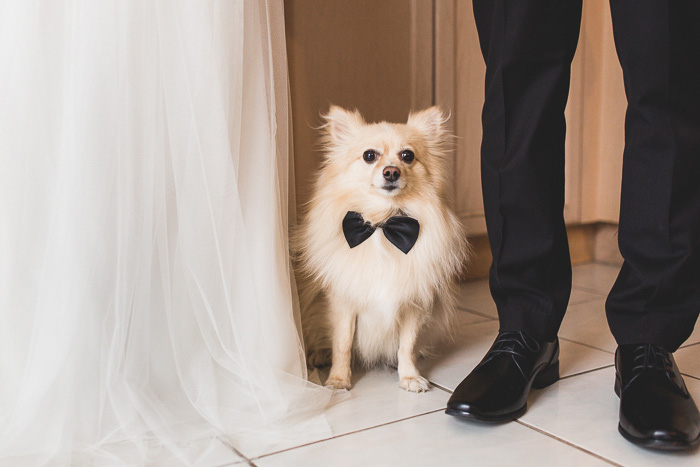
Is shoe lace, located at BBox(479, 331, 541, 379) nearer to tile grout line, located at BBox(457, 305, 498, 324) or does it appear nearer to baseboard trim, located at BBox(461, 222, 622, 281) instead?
tile grout line, located at BBox(457, 305, 498, 324)

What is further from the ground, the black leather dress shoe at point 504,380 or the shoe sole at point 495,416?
the black leather dress shoe at point 504,380

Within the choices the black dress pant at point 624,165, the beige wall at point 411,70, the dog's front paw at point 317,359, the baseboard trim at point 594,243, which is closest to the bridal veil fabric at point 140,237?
the dog's front paw at point 317,359

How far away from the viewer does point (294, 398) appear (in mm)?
1160

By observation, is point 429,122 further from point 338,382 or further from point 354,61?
point 338,382

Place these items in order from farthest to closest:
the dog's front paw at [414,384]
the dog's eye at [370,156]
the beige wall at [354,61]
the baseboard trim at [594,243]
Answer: the baseboard trim at [594,243] < the beige wall at [354,61] < the dog's eye at [370,156] < the dog's front paw at [414,384]

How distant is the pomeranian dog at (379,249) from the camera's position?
138 centimetres

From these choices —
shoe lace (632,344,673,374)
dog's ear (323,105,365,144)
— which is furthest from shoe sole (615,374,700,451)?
dog's ear (323,105,365,144)

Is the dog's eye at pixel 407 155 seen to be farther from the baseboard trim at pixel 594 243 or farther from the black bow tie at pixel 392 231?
the baseboard trim at pixel 594 243

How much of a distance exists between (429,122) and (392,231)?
0.33 metres

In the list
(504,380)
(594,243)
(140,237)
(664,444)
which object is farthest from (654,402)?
(594,243)

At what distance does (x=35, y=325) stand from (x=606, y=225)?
7.76 feet

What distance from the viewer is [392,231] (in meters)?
1.38

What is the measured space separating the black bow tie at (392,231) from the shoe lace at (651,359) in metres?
0.49

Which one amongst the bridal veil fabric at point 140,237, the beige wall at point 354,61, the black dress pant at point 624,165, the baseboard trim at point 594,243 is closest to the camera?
the bridal veil fabric at point 140,237
